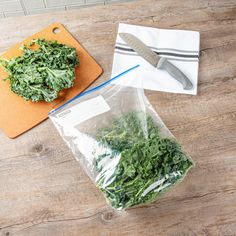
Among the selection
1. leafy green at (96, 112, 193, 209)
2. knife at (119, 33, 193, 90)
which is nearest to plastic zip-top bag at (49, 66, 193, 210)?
leafy green at (96, 112, 193, 209)

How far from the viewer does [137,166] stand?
2.32 feet

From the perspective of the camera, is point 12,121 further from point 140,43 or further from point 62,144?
→ point 140,43

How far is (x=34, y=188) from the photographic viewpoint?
31.9 inches

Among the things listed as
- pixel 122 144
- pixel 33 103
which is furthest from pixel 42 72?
pixel 122 144

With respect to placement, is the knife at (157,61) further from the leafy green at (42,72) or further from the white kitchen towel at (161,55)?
the leafy green at (42,72)

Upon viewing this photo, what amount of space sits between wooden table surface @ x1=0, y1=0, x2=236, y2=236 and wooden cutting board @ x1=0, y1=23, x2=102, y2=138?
0.07ft

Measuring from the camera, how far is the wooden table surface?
0.78 m

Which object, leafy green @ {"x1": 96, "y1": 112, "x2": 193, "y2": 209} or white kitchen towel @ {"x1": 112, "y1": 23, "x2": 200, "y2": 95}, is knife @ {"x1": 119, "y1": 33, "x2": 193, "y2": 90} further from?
leafy green @ {"x1": 96, "y1": 112, "x2": 193, "y2": 209}

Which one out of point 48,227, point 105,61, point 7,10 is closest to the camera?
point 48,227

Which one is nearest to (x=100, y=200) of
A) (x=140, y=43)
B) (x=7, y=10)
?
(x=140, y=43)

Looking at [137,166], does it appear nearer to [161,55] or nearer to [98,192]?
[98,192]

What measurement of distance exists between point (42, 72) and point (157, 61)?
33cm

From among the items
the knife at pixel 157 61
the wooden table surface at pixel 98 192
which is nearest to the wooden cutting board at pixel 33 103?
the wooden table surface at pixel 98 192

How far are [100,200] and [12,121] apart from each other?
0.32 metres
